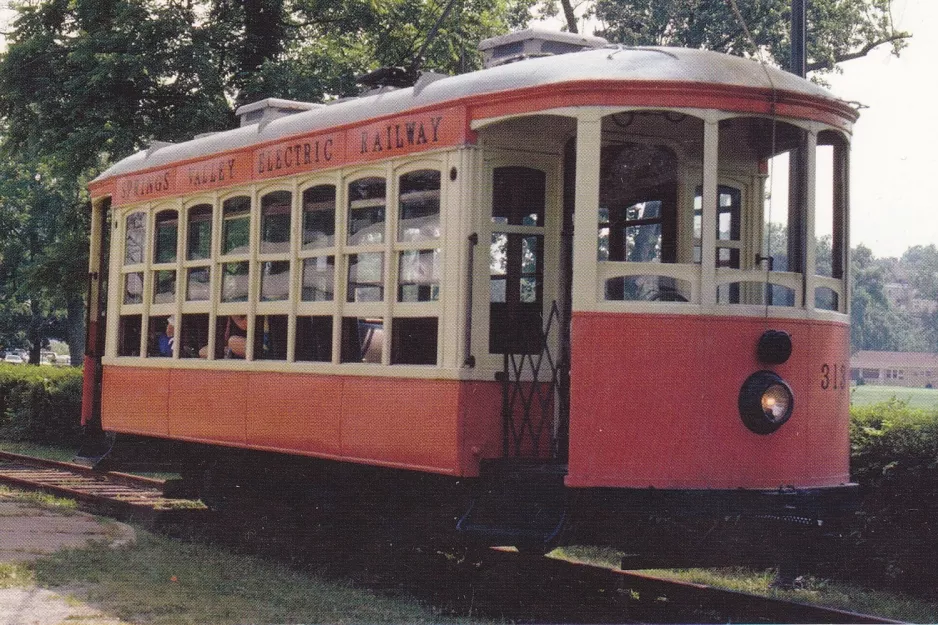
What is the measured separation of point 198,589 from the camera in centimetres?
812

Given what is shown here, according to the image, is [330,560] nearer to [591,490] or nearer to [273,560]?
[273,560]

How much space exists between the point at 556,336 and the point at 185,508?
209 inches

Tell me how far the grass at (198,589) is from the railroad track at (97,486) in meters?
2.51

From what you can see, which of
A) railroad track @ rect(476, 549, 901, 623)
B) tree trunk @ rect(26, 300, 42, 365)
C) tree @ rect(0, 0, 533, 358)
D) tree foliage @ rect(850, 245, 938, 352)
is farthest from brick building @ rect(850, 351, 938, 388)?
tree trunk @ rect(26, 300, 42, 365)

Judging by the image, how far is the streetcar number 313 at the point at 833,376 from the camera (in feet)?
25.2

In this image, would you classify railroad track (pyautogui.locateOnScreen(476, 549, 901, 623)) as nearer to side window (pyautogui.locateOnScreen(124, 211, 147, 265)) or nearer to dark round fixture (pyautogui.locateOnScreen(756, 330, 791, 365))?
dark round fixture (pyautogui.locateOnScreen(756, 330, 791, 365))

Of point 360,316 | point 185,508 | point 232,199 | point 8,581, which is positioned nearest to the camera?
point 8,581

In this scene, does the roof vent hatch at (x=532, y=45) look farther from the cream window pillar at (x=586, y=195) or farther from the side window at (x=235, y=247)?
the side window at (x=235, y=247)

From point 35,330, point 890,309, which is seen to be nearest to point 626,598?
point 890,309

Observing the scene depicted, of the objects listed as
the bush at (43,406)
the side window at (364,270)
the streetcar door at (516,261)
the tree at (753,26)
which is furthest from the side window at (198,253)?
the tree at (753,26)

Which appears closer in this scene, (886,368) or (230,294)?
(230,294)

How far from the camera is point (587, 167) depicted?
7.30 meters

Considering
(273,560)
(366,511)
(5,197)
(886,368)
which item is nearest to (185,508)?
(273,560)

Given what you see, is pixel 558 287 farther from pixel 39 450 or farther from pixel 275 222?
pixel 39 450
